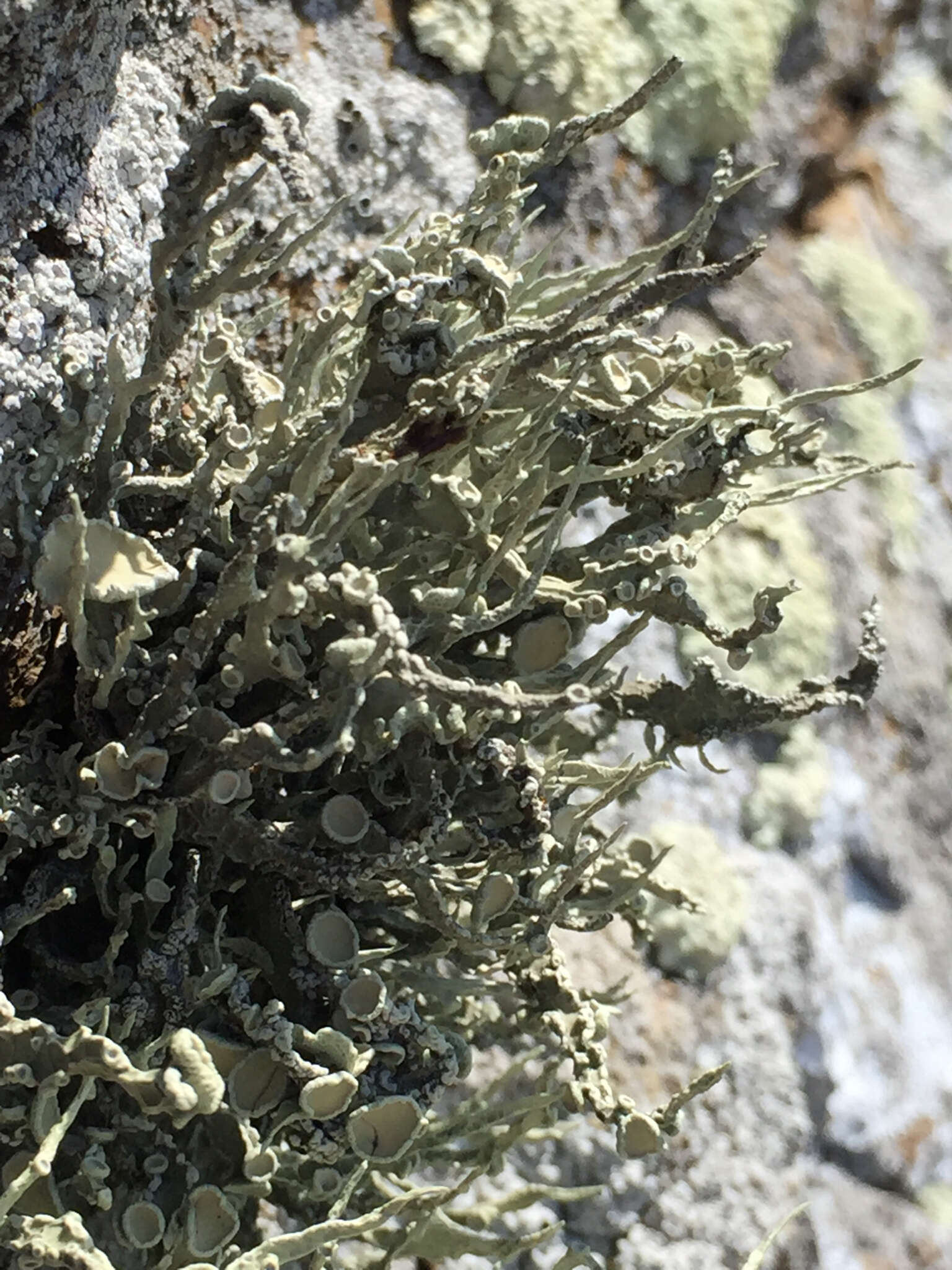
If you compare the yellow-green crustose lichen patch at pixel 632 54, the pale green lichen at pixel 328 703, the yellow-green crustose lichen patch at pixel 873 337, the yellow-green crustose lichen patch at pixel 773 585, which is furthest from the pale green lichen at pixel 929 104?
the pale green lichen at pixel 328 703

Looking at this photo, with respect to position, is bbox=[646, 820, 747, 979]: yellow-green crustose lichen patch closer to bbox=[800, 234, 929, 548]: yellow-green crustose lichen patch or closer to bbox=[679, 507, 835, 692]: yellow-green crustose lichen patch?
bbox=[679, 507, 835, 692]: yellow-green crustose lichen patch

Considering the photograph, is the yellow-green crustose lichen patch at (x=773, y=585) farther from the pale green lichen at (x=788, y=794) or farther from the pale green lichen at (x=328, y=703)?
the pale green lichen at (x=328, y=703)

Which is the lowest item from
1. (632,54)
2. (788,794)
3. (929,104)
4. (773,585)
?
(788,794)

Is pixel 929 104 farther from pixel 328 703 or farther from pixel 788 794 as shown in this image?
pixel 328 703

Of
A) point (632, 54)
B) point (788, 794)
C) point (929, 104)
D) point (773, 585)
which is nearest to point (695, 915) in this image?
point (788, 794)

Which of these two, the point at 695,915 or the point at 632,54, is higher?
the point at 632,54

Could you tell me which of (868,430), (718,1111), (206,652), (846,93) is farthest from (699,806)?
(846,93)

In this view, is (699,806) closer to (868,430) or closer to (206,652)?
(868,430)
